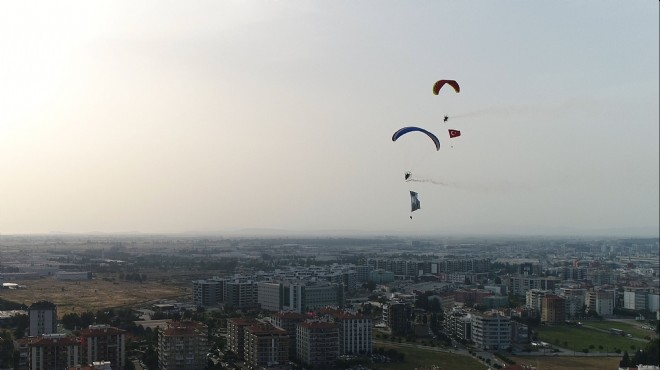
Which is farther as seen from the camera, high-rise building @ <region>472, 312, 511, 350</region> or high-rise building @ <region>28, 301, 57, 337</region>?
high-rise building @ <region>472, 312, 511, 350</region>

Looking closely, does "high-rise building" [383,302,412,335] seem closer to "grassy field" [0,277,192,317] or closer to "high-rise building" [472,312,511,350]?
"high-rise building" [472,312,511,350]

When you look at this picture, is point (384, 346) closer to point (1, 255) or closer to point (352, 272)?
point (352, 272)

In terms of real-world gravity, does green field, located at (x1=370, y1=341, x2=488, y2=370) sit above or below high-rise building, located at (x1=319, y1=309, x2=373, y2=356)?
below

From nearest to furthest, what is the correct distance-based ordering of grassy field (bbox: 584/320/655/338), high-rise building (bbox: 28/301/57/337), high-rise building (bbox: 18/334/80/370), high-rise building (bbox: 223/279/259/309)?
high-rise building (bbox: 18/334/80/370) < high-rise building (bbox: 28/301/57/337) < grassy field (bbox: 584/320/655/338) < high-rise building (bbox: 223/279/259/309)

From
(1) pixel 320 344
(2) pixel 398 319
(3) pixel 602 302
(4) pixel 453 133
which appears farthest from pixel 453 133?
(3) pixel 602 302

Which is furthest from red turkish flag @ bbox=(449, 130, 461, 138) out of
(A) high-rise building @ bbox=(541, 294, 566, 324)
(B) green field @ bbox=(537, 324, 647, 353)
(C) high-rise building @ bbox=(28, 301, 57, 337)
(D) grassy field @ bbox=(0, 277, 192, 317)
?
(D) grassy field @ bbox=(0, 277, 192, 317)

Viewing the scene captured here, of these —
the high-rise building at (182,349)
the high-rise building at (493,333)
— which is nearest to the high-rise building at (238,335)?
the high-rise building at (182,349)

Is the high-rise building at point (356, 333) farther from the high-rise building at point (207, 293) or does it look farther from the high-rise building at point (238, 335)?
the high-rise building at point (207, 293)

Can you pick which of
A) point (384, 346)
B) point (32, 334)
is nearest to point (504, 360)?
point (384, 346)
